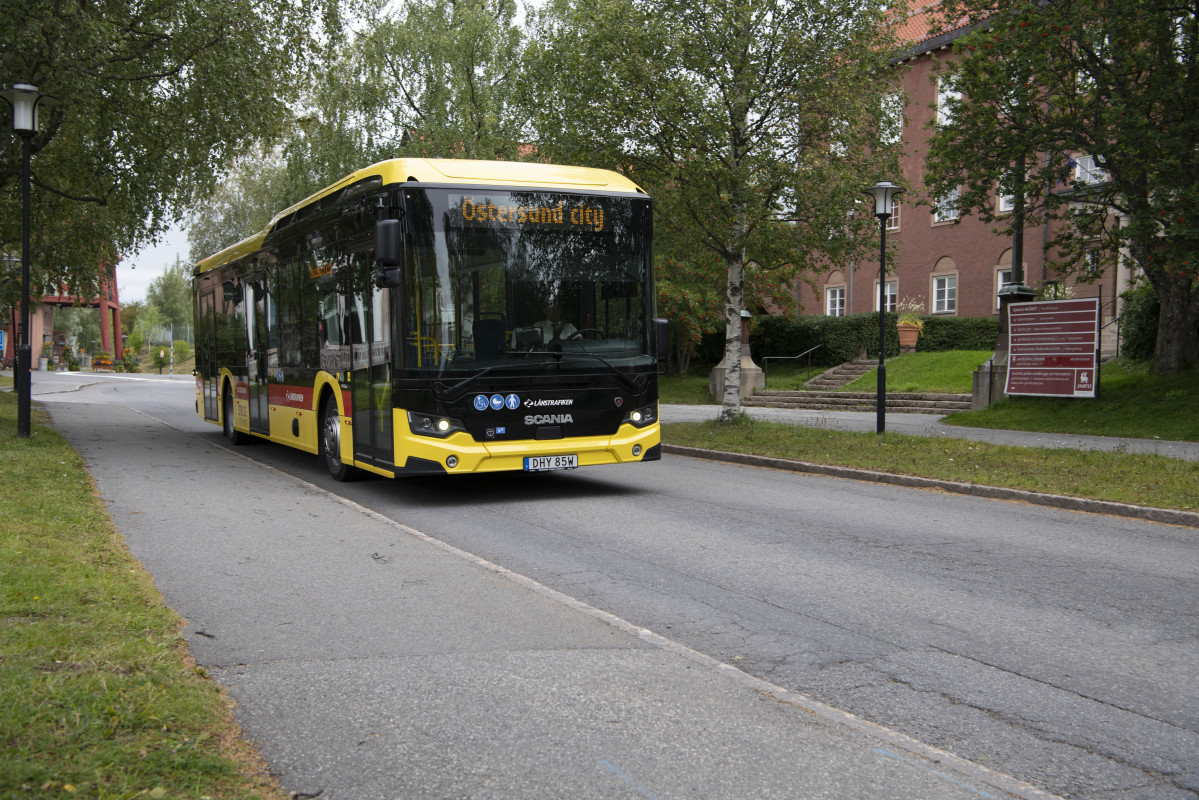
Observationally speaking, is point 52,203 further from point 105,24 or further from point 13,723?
point 13,723

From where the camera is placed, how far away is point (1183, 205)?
16688 mm

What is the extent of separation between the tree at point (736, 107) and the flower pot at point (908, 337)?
1553 cm

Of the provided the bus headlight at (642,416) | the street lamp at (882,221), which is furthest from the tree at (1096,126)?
the bus headlight at (642,416)

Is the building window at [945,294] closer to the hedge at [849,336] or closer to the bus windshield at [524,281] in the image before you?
the hedge at [849,336]

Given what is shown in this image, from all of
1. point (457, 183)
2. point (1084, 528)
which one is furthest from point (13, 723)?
point (1084, 528)

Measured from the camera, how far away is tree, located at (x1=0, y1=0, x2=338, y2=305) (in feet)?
48.4

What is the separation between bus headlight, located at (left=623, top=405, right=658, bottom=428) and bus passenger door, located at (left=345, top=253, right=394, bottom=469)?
98.2 inches

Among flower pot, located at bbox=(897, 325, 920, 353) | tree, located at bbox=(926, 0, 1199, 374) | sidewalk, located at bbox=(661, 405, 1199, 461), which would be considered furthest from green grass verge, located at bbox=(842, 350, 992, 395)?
tree, located at bbox=(926, 0, 1199, 374)

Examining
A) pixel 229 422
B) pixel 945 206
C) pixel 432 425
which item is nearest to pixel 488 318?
pixel 432 425

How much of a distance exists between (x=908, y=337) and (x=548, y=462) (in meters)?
25.3

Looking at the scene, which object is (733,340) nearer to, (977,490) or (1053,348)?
(1053,348)

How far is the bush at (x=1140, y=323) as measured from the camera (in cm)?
2430

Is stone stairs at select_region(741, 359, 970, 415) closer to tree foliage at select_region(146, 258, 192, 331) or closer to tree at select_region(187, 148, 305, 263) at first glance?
tree at select_region(187, 148, 305, 263)

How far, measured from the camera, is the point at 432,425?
972 cm
